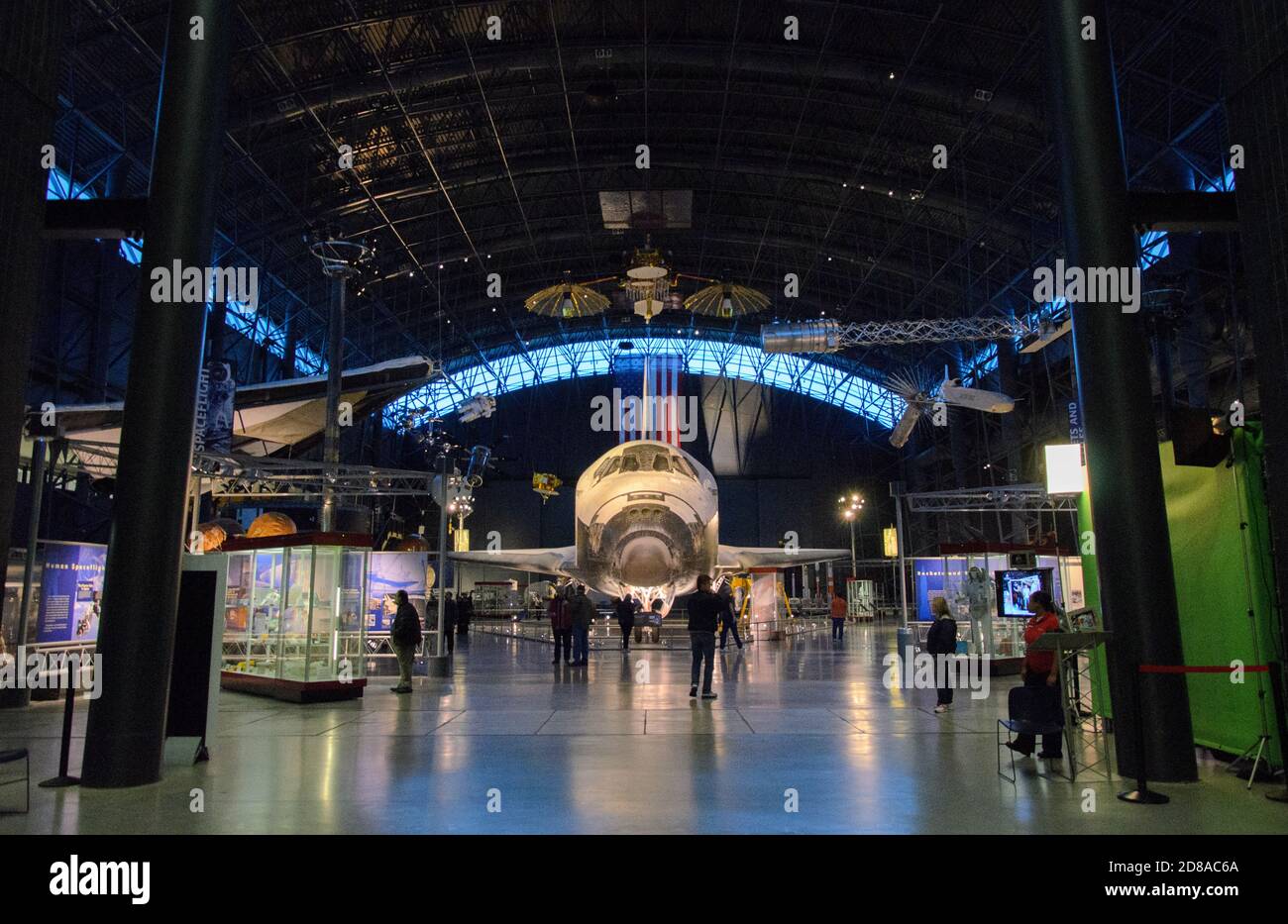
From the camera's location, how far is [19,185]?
5594mm

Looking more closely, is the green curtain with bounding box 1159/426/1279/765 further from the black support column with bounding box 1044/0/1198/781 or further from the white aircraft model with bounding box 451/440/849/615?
the white aircraft model with bounding box 451/440/849/615

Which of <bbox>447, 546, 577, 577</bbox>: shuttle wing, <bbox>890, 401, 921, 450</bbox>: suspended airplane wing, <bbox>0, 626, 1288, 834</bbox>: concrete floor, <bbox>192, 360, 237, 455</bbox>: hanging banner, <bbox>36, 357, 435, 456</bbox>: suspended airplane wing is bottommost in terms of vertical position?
<bbox>0, 626, 1288, 834</bbox>: concrete floor

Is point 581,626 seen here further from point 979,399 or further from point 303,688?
point 979,399

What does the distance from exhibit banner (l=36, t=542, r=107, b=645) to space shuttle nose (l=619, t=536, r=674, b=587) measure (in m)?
8.51

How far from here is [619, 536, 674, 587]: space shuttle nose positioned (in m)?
15.8

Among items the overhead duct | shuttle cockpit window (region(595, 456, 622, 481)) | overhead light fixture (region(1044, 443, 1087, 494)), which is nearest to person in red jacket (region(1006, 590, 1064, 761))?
overhead light fixture (region(1044, 443, 1087, 494))

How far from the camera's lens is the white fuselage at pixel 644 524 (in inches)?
618

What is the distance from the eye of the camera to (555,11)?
2088 cm

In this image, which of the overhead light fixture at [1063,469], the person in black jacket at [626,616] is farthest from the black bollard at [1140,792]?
the person in black jacket at [626,616]

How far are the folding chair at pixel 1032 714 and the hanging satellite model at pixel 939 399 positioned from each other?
19.0 metres

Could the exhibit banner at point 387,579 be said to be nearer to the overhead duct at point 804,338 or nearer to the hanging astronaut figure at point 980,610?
the hanging astronaut figure at point 980,610

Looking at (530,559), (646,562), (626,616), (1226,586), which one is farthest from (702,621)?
(530,559)

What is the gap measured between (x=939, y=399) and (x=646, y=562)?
13.6m

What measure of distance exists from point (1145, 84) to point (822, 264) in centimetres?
1647
